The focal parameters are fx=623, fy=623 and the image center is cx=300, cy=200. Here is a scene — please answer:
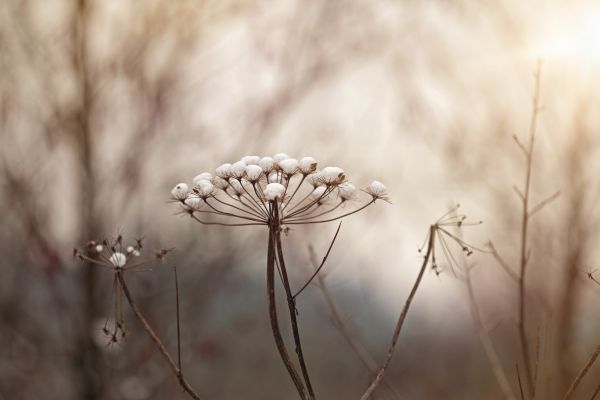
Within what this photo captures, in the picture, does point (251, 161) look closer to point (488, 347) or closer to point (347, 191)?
point (347, 191)

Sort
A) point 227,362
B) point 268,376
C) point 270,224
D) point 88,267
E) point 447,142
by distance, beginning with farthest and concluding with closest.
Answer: point 268,376 → point 227,362 → point 447,142 → point 88,267 → point 270,224

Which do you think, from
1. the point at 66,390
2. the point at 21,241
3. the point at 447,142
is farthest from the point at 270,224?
the point at 447,142

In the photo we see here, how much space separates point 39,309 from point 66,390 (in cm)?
83

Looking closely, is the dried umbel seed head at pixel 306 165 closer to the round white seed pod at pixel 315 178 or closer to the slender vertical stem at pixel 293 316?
the round white seed pod at pixel 315 178

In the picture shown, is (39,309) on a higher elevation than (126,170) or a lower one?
lower

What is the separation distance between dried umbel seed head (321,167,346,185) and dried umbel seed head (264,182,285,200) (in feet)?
0.42

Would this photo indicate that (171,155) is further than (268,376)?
No

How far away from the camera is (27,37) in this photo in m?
5.81

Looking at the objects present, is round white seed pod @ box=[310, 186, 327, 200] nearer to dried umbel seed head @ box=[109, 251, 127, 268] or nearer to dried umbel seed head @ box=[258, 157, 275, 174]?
dried umbel seed head @ box=[258, 157, 275, 174]

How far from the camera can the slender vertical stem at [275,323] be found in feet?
4.03

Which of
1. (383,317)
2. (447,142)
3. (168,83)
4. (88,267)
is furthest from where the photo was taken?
(447,142)

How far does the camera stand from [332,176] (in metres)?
1.44

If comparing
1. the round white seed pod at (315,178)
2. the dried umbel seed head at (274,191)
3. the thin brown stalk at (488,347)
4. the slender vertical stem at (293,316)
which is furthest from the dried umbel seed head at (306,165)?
the thin brown stalk at (488,347)

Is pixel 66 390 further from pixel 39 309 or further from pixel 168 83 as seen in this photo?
pixel 168 83
